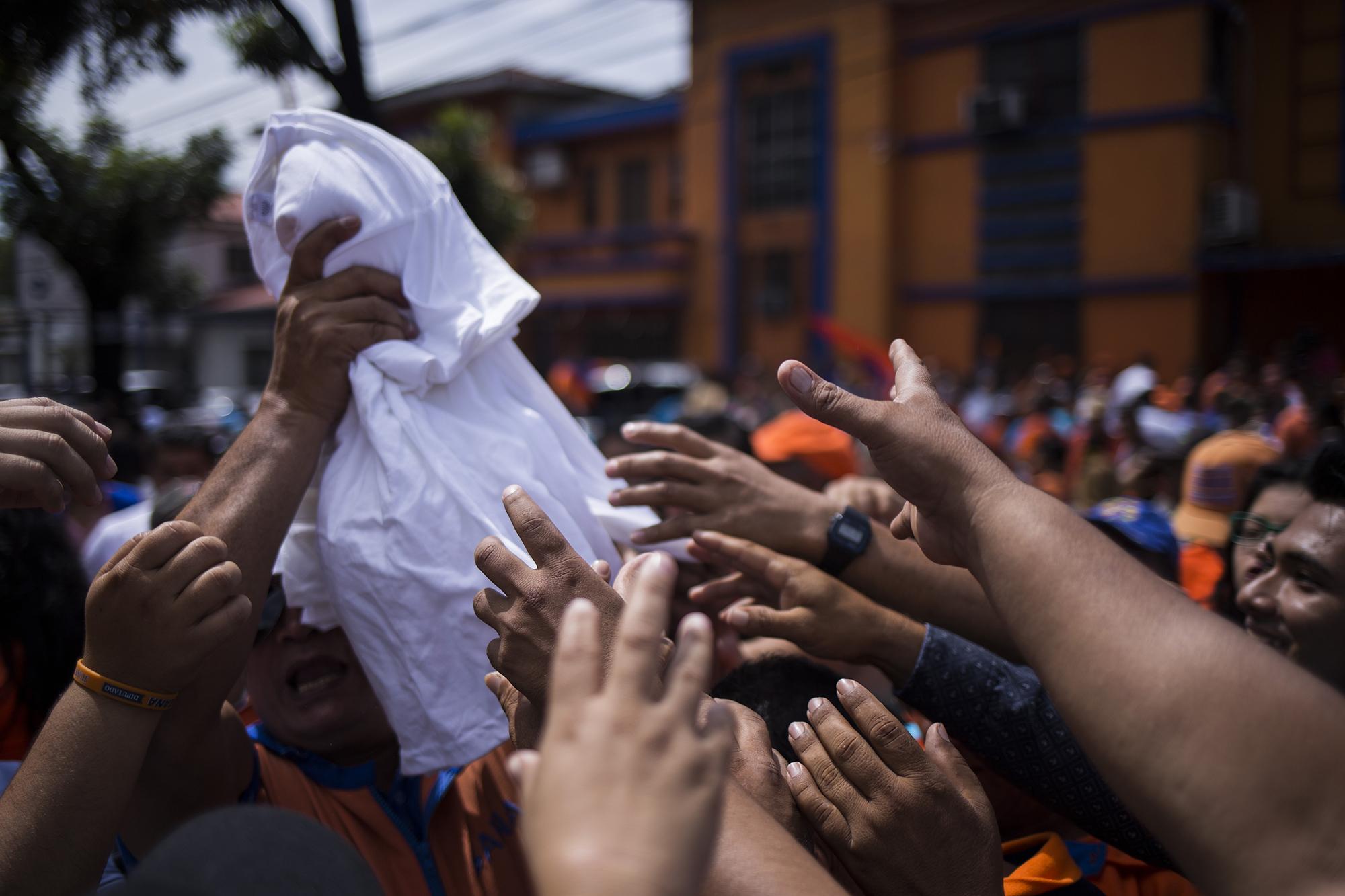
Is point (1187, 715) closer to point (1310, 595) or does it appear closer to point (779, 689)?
point (779, 689)

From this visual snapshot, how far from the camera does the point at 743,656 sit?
2350 millimetres

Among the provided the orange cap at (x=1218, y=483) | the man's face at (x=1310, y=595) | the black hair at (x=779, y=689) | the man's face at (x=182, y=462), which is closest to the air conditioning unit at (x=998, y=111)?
the orange cap at (x=1218, y=483)

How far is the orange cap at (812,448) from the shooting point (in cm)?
395

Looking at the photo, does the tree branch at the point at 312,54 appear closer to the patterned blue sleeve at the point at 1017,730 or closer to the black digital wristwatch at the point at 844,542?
the black digital wristwatch at the point at 844,542

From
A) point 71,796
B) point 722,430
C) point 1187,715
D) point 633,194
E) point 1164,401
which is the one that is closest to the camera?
point 1187,715

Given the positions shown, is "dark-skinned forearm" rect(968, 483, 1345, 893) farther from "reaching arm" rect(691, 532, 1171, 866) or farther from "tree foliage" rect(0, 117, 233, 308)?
"tree foliage" rect(0, 117, 233, 308)

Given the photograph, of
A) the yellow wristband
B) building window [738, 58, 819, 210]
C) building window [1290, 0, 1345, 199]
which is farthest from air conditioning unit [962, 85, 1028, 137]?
the yellow wristband

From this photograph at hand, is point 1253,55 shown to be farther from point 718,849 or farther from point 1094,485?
point 718,849

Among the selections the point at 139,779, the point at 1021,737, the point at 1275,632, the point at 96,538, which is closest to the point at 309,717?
the point at 139,779

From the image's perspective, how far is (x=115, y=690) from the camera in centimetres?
149

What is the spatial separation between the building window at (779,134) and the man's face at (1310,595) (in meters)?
17.4

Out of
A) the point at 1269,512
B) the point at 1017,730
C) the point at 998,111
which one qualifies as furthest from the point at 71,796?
the point at 998,111

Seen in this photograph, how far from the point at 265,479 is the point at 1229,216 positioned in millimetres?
15911

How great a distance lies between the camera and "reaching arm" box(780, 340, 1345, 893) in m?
0.95
